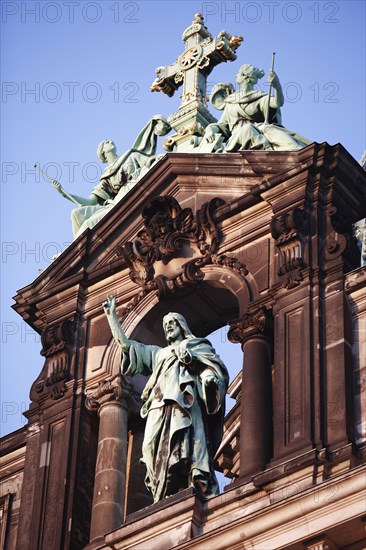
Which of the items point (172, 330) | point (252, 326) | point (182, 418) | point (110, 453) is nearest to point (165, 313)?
point (172, 330)

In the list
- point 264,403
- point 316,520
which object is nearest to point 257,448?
point 264,403

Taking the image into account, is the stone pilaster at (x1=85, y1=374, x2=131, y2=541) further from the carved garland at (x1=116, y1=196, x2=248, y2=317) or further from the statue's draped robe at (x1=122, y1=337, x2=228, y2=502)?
the carved garland at (x1=116, y1=196, x2=248, y2=317)

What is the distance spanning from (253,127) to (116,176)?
105 inches

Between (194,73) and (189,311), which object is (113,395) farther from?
(194,73)

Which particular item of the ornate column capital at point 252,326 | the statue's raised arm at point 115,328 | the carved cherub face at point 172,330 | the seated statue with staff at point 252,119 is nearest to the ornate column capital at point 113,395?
the statue's raised arm at point 115,328

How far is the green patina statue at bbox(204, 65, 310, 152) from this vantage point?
29.7 m

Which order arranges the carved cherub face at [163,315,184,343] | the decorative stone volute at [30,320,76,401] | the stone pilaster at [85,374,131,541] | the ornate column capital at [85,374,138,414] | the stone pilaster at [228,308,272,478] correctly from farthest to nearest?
the decorative stone volute at [30,320,76,401] < the ornate column capital at [85,374,138,414] < the carved cherub face at [163,315,184,343] < the stone pilaster at [85,374,131,541] < the stone pilaster at [228,308,272,478]

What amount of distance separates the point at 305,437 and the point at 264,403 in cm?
115

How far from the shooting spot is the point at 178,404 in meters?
27.6

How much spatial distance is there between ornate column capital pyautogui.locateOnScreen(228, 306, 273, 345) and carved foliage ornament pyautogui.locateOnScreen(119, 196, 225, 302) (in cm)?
142

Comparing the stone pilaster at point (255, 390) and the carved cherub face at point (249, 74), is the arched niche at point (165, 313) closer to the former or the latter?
the stone pilaster at point (255, 390)

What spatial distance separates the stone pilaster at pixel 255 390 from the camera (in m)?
26.6

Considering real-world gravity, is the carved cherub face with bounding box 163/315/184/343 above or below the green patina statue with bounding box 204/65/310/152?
below

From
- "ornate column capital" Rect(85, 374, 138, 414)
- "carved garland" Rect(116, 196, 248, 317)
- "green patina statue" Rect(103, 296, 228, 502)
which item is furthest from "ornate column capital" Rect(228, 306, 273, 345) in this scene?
"ornate column capital" Rect(85, 374, 138, 414)
